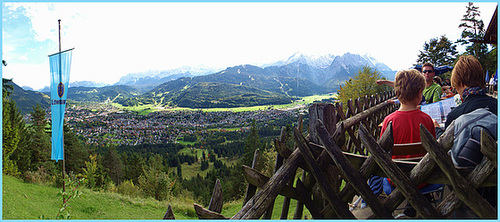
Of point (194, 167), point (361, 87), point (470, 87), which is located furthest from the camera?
point (194, 167)

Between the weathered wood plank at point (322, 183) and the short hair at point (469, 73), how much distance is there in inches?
58.4

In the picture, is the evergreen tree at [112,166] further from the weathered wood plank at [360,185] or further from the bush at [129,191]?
the weathered wood plank at [360,185]

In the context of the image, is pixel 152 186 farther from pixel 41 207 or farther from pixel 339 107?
pixel 339 107

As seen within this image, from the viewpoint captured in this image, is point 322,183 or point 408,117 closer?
point 322,183

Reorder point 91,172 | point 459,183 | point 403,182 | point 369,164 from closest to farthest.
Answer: point 459,183
point 403,182
point 369,164
point 91,172

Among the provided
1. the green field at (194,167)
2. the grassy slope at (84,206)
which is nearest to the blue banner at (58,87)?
the grassy slope at (84,206)

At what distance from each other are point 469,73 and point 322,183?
5.17 feet

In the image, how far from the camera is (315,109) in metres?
2.58

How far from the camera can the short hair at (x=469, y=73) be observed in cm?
200

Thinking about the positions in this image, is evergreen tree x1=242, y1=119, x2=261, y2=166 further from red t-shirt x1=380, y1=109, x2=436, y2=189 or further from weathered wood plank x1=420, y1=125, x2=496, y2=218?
weathered wood plank x1=420, y1=125, x2=496, y2=218

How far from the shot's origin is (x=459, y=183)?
1.49 metres

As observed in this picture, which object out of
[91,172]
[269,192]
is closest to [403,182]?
[269,192]

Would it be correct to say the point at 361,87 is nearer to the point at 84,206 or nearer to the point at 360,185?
the point at 84,206

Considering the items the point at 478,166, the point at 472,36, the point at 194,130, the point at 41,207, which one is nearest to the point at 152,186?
the point at 41,207
